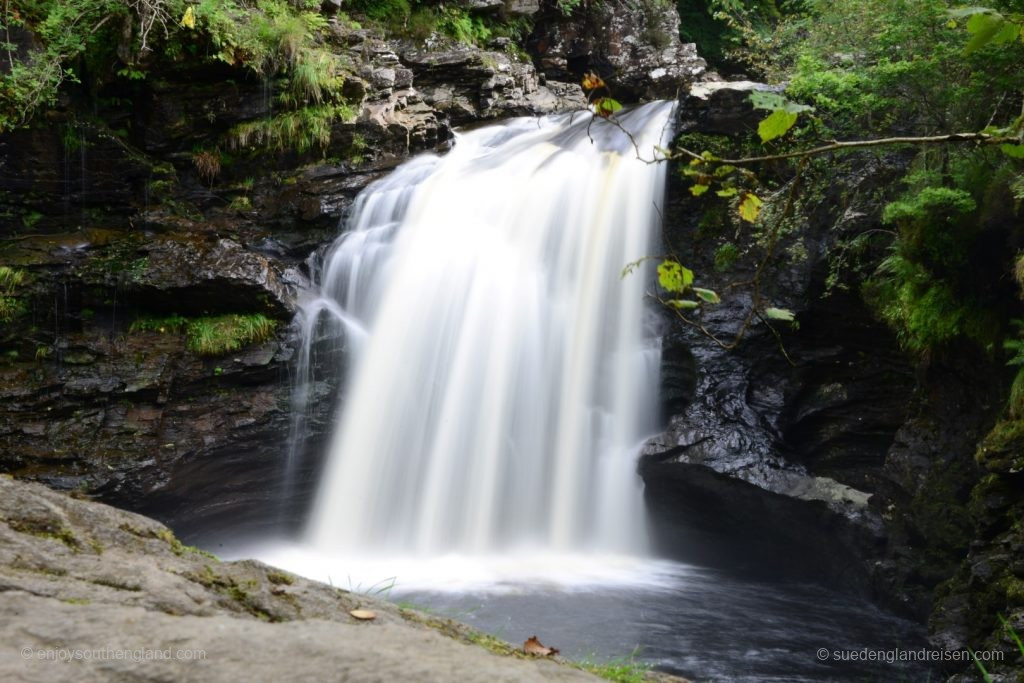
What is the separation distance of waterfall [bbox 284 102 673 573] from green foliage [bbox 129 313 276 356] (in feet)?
1.78

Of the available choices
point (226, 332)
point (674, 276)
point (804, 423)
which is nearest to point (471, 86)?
point (226, 332)

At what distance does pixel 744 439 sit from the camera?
8.13m

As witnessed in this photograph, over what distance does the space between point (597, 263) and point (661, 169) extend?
1.44 m

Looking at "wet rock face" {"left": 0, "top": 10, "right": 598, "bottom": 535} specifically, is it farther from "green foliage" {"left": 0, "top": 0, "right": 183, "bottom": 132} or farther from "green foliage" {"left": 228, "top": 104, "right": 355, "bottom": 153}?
"green foliage" {"left": 0, "top": 0, "right": 183, "bottom": 132}

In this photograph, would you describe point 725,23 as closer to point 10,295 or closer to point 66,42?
point 66,42

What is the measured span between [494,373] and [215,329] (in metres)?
3.25

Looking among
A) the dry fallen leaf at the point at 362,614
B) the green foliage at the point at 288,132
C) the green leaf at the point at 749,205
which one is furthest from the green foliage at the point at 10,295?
the green leaf at the point at 749,205

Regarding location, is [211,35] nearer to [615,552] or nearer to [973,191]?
[615,552]

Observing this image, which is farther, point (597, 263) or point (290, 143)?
point (290, 143)

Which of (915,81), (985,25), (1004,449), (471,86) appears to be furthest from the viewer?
(471,86)

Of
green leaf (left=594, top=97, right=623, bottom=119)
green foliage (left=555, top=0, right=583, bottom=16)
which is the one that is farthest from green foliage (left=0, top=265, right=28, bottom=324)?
green foliage (left=555, top=0, right=583, bottom=16)

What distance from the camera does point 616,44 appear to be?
15.7 metres

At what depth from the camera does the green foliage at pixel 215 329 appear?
878 centimetres

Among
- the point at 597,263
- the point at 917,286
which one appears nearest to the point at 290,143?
the point at 597,263
